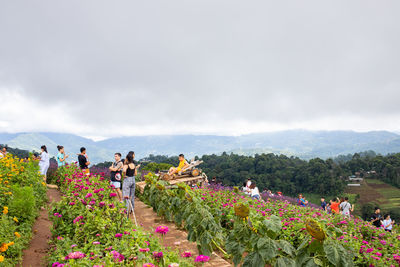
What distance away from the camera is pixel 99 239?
3.82m

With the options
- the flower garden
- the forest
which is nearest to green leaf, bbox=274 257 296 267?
the flower garden

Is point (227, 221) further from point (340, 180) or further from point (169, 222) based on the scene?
point (340, 180)

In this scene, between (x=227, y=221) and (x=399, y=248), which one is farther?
(x=227, y=221)

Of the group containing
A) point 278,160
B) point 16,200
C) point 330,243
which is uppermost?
point 16,200

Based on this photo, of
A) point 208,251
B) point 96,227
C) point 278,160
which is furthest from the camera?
point 278,160

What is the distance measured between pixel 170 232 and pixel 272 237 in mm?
3270

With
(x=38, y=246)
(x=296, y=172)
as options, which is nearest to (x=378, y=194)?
(x=296, y=172)

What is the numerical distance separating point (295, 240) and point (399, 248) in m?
2.10

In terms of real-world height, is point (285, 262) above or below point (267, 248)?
below

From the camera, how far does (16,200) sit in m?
5.12

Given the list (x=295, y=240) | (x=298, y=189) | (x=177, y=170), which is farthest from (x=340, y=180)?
(x=295, y=240)

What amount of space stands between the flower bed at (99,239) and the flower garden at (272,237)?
0.94m

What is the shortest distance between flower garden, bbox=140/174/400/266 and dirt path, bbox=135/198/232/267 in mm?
208

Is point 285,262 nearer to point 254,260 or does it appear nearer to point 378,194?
point 254,260
